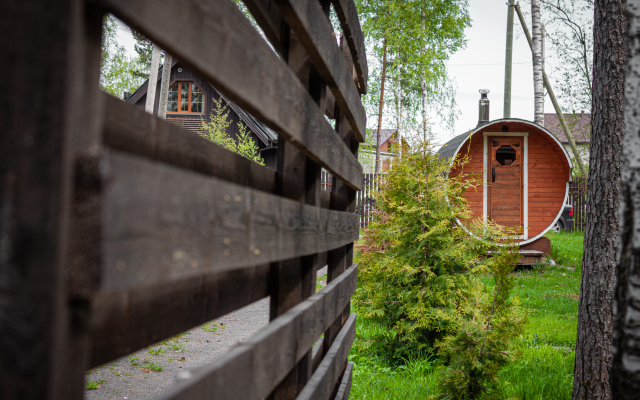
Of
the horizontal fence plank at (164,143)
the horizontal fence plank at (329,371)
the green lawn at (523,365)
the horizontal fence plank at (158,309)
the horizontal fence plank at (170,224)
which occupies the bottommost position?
the green lawn at (523,365)

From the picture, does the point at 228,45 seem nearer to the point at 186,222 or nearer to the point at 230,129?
the point at 186,222

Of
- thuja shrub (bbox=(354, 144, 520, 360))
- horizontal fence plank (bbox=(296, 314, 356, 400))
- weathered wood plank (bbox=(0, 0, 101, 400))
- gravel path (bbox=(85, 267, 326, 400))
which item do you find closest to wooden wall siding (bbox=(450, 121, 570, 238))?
thuja shrub (bbox=(354, 144, 520, 360))

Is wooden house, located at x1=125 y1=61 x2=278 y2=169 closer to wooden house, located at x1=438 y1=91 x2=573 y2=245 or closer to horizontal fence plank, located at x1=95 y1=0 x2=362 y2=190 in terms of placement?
wooden house, located at x1=438 y1=91 x2=573 y2=245

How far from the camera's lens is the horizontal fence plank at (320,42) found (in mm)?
1202

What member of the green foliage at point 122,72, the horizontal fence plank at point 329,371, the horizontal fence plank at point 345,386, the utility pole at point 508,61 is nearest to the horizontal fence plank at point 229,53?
the horizontal fence plank at point 329,371

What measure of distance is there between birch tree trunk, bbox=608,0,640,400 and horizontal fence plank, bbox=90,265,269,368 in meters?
0.92

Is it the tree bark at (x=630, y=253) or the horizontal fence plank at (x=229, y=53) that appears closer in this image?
the horizontal fence plank at (x=229, y=53)

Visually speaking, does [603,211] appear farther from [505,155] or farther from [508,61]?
[508,61]

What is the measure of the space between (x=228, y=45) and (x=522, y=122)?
10138mm

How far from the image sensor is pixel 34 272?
18.9 inches

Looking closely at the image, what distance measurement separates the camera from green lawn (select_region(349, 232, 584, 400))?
11.3ft

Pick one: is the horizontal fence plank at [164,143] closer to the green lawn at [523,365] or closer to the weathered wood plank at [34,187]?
the weathered wood plank at [34,187]

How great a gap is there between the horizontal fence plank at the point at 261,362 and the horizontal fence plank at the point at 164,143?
0.38m

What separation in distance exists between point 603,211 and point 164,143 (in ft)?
10.8
